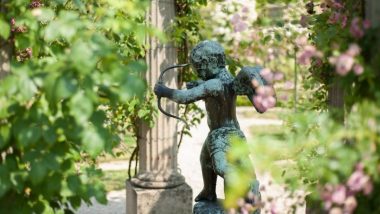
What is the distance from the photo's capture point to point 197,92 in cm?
347

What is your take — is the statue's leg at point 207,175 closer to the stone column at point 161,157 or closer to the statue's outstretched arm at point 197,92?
the statue's outstretched arm at point 197,92

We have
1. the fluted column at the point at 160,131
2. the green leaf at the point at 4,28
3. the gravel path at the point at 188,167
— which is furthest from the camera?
the gravel path at the point at 188,167

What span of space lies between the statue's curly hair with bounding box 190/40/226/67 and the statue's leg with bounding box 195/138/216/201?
449 millimetres

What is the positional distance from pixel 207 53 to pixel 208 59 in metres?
0.03

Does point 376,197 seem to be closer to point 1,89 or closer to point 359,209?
point 359,209

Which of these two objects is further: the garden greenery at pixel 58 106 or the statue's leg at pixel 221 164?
the statue's leg at pixel 221 164

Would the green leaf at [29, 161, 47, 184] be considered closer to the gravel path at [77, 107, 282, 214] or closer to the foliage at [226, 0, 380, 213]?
the foliage at [226, 0, 380, 213]

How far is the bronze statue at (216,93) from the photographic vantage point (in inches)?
136

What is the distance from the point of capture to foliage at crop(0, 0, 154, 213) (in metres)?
1.95

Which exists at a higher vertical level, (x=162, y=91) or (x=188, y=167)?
(x=162, y=91)

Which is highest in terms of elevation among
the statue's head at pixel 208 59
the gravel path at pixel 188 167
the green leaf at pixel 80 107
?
the statue's head at pixel 208 59

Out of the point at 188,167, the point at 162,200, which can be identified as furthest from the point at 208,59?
the point at 188,167

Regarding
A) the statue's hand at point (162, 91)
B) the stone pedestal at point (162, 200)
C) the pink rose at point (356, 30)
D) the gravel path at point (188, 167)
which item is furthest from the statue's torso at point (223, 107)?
the gravel path at point (188, 167)

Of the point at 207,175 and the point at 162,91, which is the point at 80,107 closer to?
the point at 162,91
